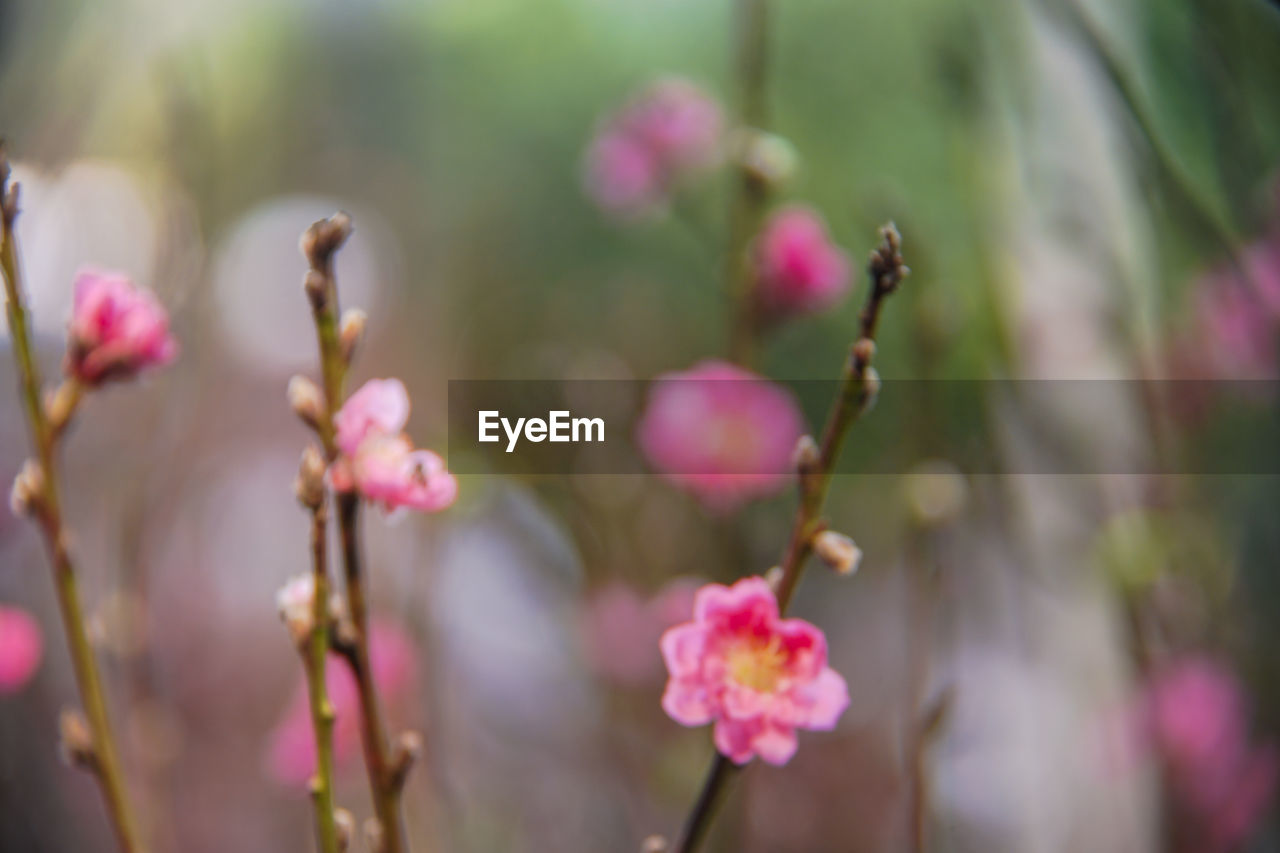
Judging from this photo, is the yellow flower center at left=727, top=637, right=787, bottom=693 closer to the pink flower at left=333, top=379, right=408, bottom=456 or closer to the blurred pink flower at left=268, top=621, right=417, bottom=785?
the pink flower at left=333, top=379, right=408, bottom=456

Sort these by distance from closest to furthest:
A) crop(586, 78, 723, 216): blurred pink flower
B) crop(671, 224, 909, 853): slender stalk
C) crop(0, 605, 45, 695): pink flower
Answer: crop(671, 224, 909, 853): slender stalk → crop(0, 605, 45, 695): pink flower → crop(586, 78, 723, 216): blurred pink flower

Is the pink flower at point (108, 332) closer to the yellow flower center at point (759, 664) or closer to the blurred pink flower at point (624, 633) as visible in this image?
the yellow flower center at point (759, 664)

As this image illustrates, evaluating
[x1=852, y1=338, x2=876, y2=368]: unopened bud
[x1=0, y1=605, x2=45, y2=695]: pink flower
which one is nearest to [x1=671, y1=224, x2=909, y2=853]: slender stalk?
[x1=852, y1=338, x2=876, y2=368]: unopened bud

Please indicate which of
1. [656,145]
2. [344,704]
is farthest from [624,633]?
[656,145]

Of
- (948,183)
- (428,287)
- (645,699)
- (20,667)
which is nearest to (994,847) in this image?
(645,699)

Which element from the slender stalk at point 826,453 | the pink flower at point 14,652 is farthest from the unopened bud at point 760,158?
the pink flower at point 14,652
